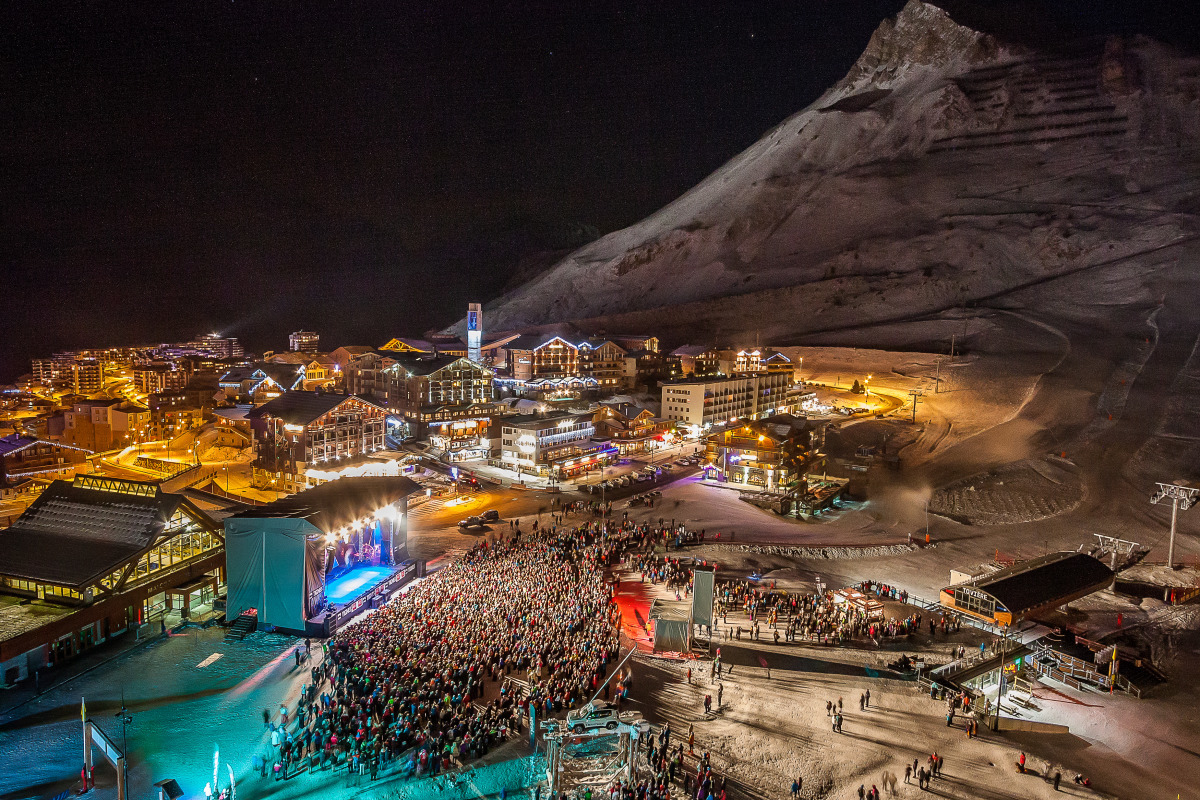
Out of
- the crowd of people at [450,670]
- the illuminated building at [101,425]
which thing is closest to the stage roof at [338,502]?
the crowd of people at [450,670]

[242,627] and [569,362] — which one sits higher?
[569,362]

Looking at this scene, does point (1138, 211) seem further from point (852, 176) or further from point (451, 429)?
point (451, 429)

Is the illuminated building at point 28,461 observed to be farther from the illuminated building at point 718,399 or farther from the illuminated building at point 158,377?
the illuminated building at point 718,399

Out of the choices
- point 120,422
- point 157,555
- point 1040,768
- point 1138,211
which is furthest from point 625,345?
point 1138,211

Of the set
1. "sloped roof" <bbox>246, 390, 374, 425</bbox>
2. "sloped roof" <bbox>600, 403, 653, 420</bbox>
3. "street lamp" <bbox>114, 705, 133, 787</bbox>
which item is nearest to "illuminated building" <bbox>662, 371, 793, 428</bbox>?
"sloped roof" <bbox>600, 403, 653, 420</bbox>

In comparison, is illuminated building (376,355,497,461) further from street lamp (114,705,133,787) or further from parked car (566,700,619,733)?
parked car (566,700,619,733)

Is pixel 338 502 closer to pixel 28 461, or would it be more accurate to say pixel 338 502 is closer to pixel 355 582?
pixel 355 582

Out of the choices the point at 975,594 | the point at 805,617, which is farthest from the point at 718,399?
the point at 975,594
